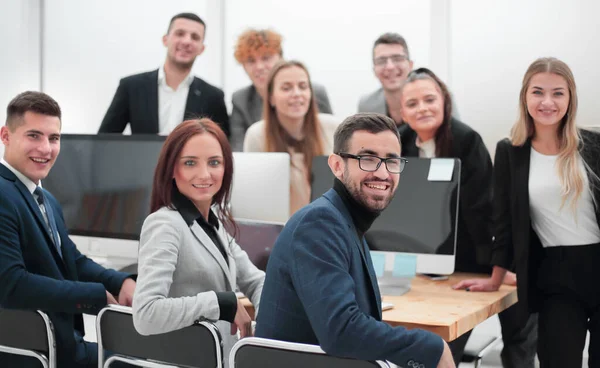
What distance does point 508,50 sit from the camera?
484 centimetres

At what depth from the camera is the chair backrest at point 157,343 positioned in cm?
196

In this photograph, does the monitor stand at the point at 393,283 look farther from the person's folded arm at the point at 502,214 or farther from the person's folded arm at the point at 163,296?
the person's folded arm at the point at 163,296

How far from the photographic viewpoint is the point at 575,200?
2.66 meters

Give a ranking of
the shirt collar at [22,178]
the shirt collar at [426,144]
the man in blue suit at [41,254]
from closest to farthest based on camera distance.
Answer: the man in blue suit at [41,254]
the shirt collar at [22,178]
the shirt collar at [426,144]

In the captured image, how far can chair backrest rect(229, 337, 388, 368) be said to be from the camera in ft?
5.38

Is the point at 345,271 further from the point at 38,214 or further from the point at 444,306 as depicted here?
the point at 38,214

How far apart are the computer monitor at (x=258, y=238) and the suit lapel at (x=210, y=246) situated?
51 cm

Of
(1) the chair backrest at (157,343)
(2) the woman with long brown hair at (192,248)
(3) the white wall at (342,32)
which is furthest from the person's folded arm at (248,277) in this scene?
(3) the white wall at (342,32)

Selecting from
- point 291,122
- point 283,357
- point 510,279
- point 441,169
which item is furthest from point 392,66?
point 283,357

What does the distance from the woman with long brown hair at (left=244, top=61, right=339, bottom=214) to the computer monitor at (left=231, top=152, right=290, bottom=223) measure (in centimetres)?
39

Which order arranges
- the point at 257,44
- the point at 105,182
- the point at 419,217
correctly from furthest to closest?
the point at 257,44 < the point at 105,182 < the point at 419,217

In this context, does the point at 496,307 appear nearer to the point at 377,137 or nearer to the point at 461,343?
the point at 461,343

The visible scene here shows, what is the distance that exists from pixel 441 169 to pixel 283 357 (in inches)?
54.0

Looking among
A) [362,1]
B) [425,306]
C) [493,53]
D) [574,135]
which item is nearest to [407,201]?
[425,306]
